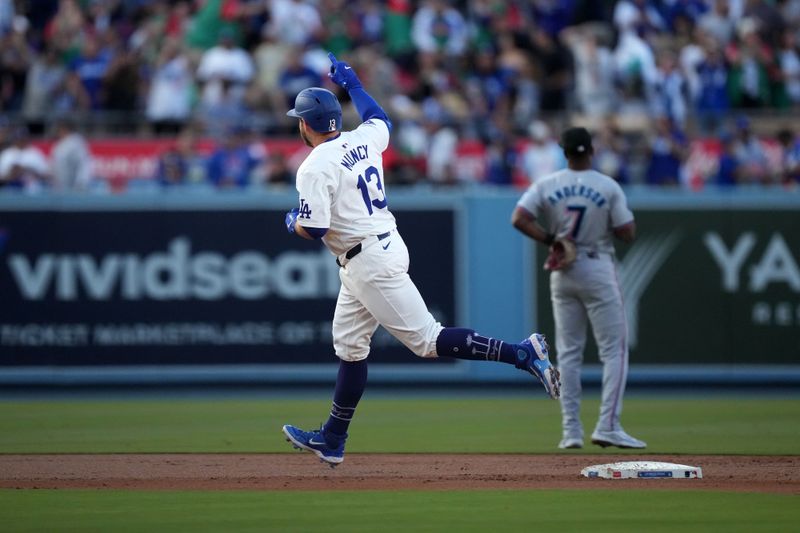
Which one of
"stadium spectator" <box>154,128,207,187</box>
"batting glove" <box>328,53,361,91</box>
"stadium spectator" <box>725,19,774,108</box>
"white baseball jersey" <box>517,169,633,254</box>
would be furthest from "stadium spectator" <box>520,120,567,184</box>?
"batting glove" <box>328,53,361,91</box>

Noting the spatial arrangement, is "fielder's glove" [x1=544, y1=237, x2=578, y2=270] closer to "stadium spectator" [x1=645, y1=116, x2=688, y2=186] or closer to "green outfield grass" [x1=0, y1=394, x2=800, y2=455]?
"green outfield grass" [x1=0, y1=394, x2=800, y2=455]

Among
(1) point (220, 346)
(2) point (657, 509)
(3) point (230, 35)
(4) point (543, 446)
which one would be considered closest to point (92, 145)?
(3) point (230, 35)

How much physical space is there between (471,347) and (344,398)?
93 centimetres

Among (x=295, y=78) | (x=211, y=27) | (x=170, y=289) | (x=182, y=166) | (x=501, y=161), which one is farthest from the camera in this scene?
(x=211, y=27)

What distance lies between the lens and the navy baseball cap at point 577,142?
10570mm

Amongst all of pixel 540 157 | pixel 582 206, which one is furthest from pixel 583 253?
pixel 540 157

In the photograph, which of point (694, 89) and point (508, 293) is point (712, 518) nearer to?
point (508, 293)

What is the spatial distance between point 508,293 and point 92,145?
6.57 meters

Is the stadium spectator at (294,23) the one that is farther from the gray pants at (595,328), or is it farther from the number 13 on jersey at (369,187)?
the number 13 on jersey at (369,187)

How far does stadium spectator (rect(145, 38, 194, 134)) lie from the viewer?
19.9m

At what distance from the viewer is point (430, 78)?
2102 centimetres

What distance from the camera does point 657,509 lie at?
7586mm

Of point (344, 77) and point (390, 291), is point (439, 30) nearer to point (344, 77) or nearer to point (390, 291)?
point (344, 77)

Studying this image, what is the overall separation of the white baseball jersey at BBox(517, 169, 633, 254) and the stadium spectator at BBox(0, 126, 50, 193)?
861 centimetres
